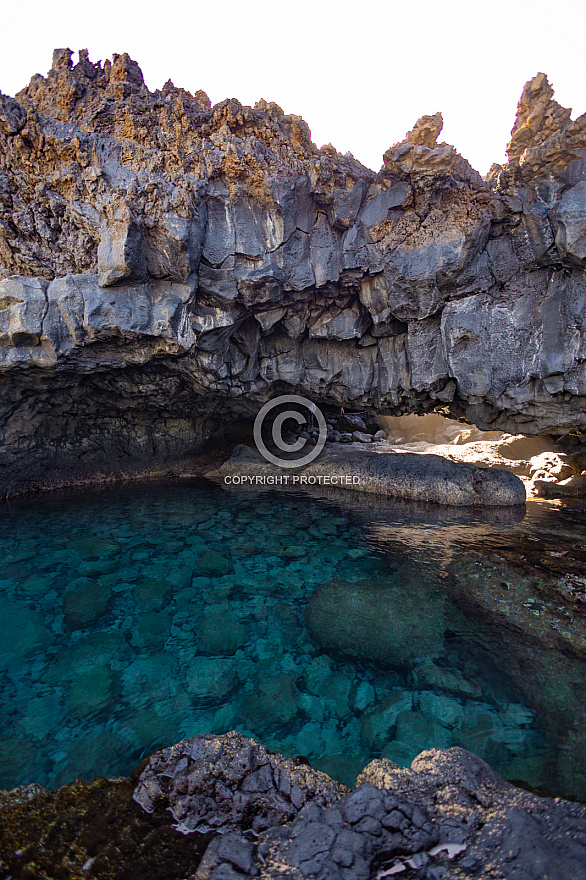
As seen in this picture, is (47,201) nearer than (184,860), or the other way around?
(184,860)

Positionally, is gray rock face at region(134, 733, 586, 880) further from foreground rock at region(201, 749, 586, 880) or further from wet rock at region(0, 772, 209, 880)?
wet rock at region(0, 772, 209, 880)

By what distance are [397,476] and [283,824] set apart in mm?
11756

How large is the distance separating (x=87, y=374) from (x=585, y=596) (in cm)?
1334

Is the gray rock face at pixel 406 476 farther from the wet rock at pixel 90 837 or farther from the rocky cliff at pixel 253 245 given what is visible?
the wet rock at pixel 90 837

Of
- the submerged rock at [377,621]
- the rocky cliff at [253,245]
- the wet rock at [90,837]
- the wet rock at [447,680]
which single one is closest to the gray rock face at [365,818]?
the wet rock at [90,837]

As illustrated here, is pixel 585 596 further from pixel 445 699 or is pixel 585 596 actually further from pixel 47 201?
pixel 47 201

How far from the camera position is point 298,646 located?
200 inches

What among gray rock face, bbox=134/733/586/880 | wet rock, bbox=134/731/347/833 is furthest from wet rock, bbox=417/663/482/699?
wet rock, bbox=134/731/347/833

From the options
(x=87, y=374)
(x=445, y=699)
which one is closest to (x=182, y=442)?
(x=87, y=374)

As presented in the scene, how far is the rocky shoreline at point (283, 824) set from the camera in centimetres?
193

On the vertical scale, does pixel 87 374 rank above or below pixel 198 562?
above

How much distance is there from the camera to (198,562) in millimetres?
7645

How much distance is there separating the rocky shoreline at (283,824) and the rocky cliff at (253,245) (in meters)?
9.83

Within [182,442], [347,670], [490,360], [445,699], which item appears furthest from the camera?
[182,442]
